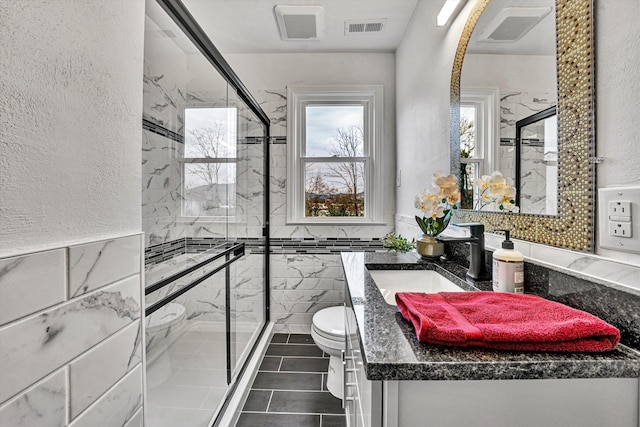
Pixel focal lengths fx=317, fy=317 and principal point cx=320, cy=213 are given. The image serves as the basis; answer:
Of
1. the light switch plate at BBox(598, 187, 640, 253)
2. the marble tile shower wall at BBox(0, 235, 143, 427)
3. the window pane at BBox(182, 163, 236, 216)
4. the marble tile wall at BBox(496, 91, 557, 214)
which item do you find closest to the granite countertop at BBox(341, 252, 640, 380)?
the light switch plate at BBox(598, 187, 640, 253)

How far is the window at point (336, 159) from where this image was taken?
2807 mm

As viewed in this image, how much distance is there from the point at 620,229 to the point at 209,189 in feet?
4.97

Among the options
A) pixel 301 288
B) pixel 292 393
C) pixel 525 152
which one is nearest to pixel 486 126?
pixel 525 152

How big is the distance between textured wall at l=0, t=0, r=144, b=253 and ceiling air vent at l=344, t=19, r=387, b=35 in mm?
1859

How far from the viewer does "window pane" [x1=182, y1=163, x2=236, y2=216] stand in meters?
1.40

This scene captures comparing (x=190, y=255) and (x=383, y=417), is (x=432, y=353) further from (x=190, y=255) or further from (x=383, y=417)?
(x=190, y=255)

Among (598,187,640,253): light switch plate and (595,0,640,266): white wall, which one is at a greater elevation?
(595,0,640,266): white wall

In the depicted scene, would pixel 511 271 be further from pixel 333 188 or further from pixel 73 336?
pixel 333 188

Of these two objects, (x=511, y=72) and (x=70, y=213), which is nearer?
(x=70, y=213)

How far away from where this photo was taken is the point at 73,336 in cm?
65

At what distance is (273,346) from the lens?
100 inches

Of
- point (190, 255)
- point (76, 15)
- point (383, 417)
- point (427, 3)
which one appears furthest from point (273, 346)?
point (427, 3)

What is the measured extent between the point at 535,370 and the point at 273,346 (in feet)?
7.44

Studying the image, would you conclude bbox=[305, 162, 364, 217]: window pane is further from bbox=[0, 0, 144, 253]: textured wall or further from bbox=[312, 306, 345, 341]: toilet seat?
bbox=[0, 0, 144, 253]: textured wall
